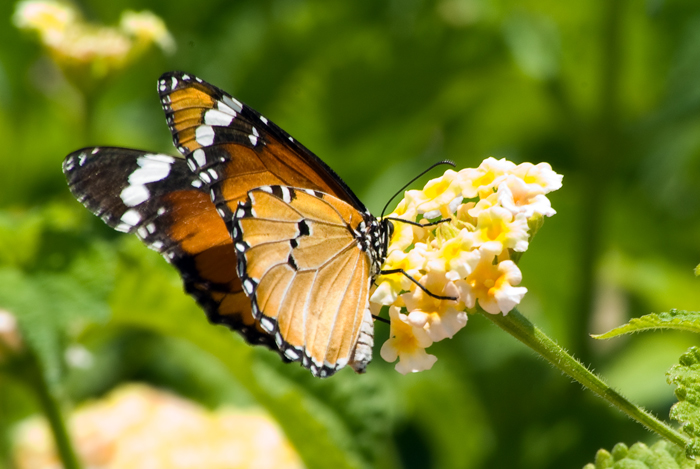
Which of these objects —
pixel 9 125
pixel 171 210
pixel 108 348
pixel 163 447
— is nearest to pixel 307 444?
pixel 163 447

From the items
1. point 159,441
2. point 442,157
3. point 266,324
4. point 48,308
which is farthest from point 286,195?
point 442,157

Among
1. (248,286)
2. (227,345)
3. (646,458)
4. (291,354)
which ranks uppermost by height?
(227,345)

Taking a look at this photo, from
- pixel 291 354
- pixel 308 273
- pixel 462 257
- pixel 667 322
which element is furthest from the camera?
pixel 308 273

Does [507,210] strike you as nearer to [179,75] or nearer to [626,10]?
[179,75]

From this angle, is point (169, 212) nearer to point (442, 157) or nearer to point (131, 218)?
point (131, 218)

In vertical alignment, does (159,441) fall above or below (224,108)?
below

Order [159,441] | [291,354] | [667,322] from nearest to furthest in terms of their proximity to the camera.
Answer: [667,322] → [291,354] → [159,441]
